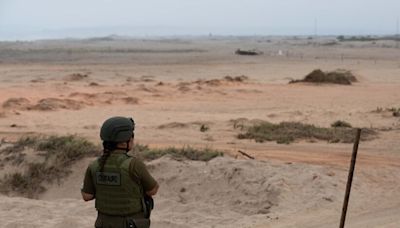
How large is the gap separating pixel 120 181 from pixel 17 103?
65.0ft

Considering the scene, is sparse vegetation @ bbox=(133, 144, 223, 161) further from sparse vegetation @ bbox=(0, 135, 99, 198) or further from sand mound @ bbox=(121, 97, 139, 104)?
sand mound @ bbox=(121, 97, 139, 104)

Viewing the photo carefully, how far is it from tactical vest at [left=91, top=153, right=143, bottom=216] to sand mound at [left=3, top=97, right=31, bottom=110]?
61.8 feet

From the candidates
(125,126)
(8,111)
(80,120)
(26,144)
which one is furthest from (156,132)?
(125,126)

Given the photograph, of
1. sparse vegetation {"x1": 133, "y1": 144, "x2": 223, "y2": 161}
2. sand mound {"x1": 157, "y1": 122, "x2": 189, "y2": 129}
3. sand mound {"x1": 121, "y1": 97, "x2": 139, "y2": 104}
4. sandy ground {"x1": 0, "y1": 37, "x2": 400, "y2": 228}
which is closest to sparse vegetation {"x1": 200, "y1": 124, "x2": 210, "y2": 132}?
sandy ground {"x1": 0, "y1": 37, "x2": 400, "y2": 228}

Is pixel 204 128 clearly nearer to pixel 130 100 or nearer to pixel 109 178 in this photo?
pixel 130 100

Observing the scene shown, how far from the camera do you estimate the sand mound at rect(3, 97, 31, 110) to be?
75.0ft

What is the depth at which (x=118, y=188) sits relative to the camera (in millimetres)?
4668

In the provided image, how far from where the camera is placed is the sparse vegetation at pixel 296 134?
1531cm

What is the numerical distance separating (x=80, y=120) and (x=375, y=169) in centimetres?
1128

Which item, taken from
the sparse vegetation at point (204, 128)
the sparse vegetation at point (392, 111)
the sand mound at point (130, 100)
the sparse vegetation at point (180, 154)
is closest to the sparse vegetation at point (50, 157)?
the sparse vegetation at point (180, 154)

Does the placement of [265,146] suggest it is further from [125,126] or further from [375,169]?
[125,126]

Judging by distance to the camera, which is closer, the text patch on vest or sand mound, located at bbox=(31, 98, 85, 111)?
the text patch on vest

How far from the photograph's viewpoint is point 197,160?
38.0ft

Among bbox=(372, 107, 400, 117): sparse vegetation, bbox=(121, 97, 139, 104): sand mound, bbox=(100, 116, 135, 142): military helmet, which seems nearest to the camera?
bbox=(100, 116, 135, 142): military helmet
